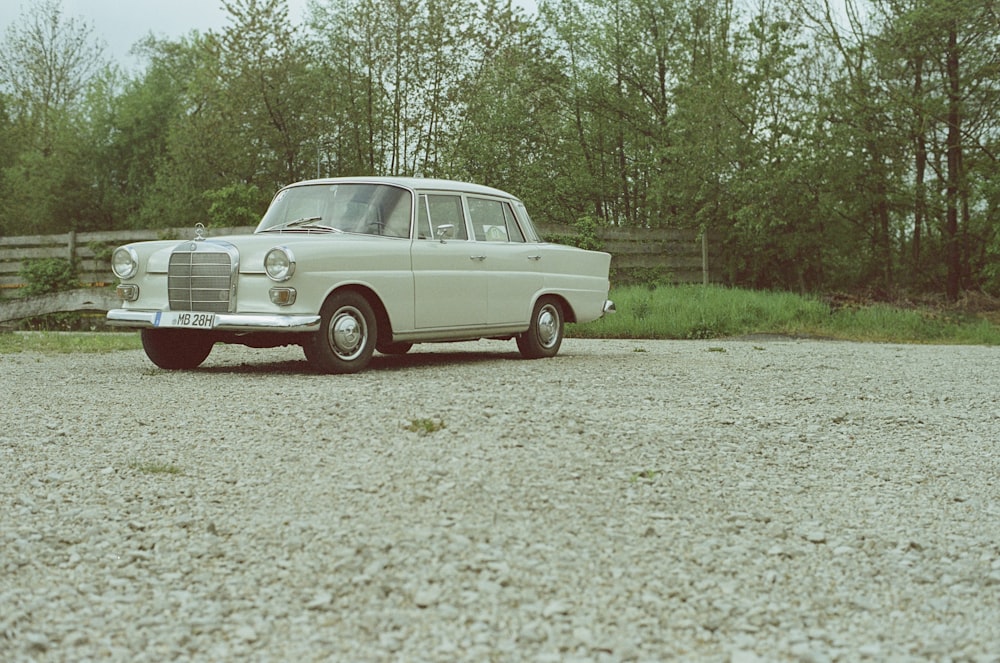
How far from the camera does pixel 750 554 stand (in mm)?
3758

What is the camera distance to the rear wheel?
9.11 m

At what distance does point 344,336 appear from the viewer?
8.23 meters

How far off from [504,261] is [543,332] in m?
0.97

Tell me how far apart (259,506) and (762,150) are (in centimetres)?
1712

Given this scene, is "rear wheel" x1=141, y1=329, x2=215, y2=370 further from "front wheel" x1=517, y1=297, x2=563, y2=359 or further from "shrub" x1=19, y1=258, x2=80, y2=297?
"shrub" x1=19, y1=258, x2=80, y2=297

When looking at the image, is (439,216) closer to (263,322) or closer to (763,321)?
(263,322)

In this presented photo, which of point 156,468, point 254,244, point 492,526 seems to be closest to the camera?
point 492,526

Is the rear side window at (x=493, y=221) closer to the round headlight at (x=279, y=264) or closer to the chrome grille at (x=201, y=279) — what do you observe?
the round headlight at (x=279, y=264)

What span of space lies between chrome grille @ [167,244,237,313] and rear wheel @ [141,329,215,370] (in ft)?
2.26

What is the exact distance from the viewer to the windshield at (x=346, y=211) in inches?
344

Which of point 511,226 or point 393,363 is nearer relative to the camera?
point 393,363

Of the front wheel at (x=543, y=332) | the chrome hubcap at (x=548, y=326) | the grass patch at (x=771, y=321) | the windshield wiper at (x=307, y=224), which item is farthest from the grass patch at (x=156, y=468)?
the grass patch at (x=771, y=321)

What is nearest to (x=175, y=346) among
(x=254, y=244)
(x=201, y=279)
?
(x=201, y=279)

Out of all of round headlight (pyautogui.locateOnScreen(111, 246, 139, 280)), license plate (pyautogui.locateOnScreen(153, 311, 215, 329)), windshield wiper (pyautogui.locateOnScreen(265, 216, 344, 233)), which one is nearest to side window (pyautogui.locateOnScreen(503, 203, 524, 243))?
windshield wiper (pyautogui.locateOnScreen(265, 216, 344, 233))
